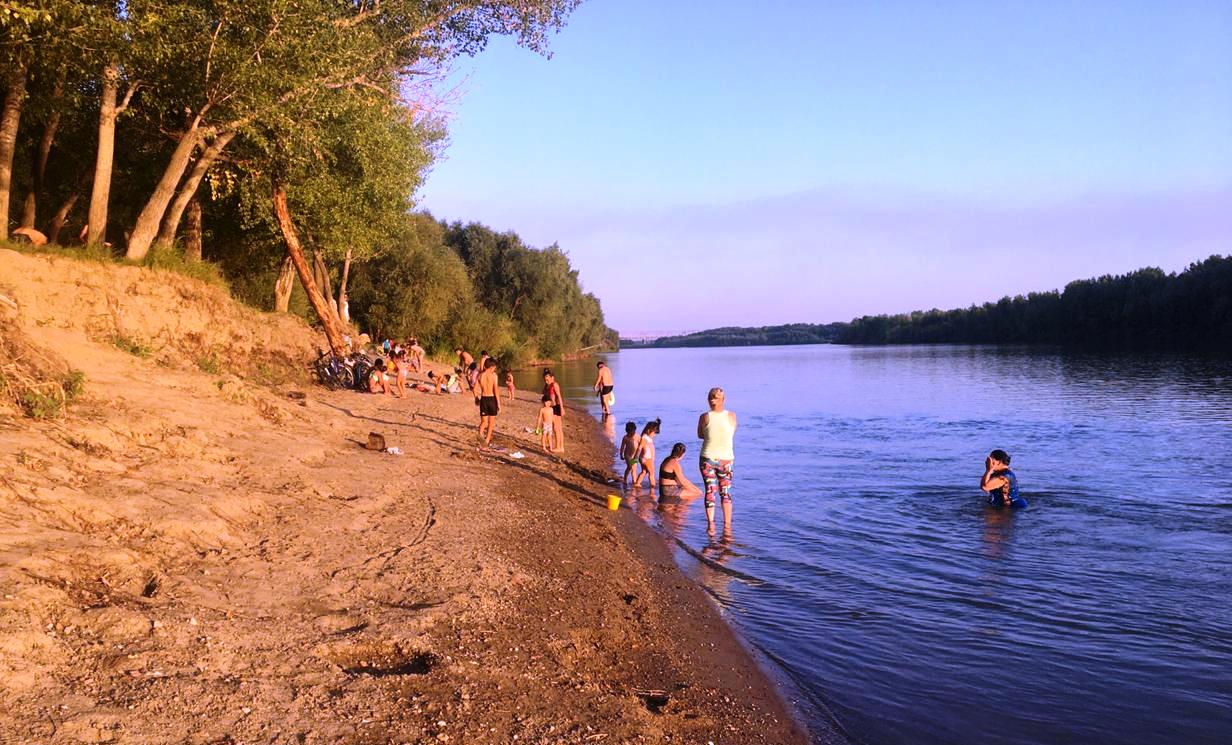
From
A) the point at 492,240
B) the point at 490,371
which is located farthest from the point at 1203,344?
the point at 490,371

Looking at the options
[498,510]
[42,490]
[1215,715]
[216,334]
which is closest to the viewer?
[1215,715]

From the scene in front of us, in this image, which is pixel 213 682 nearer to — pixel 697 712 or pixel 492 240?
pixel 697 712

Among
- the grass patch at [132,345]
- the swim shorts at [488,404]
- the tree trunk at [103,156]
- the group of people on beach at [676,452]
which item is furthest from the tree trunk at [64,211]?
the swim shorts at [488,404]

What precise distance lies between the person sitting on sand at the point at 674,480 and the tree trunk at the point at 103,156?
11.4 m

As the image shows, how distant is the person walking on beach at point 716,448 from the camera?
11.1 m

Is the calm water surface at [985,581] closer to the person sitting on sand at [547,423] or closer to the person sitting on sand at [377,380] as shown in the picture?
the person sitting on sand at [547,423]

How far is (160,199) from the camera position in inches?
665

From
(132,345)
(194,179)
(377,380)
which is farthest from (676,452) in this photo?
(194,179)

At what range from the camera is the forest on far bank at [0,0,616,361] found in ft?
48.0

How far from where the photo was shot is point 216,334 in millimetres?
17625

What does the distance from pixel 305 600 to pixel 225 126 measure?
13613mm

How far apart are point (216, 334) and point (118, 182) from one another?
305 inches

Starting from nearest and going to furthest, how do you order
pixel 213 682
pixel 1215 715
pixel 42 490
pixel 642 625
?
pixel 213 682, pixel 1215 715, pixel 42 490, pixel 642 625

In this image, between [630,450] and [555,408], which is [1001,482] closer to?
[630,450]
